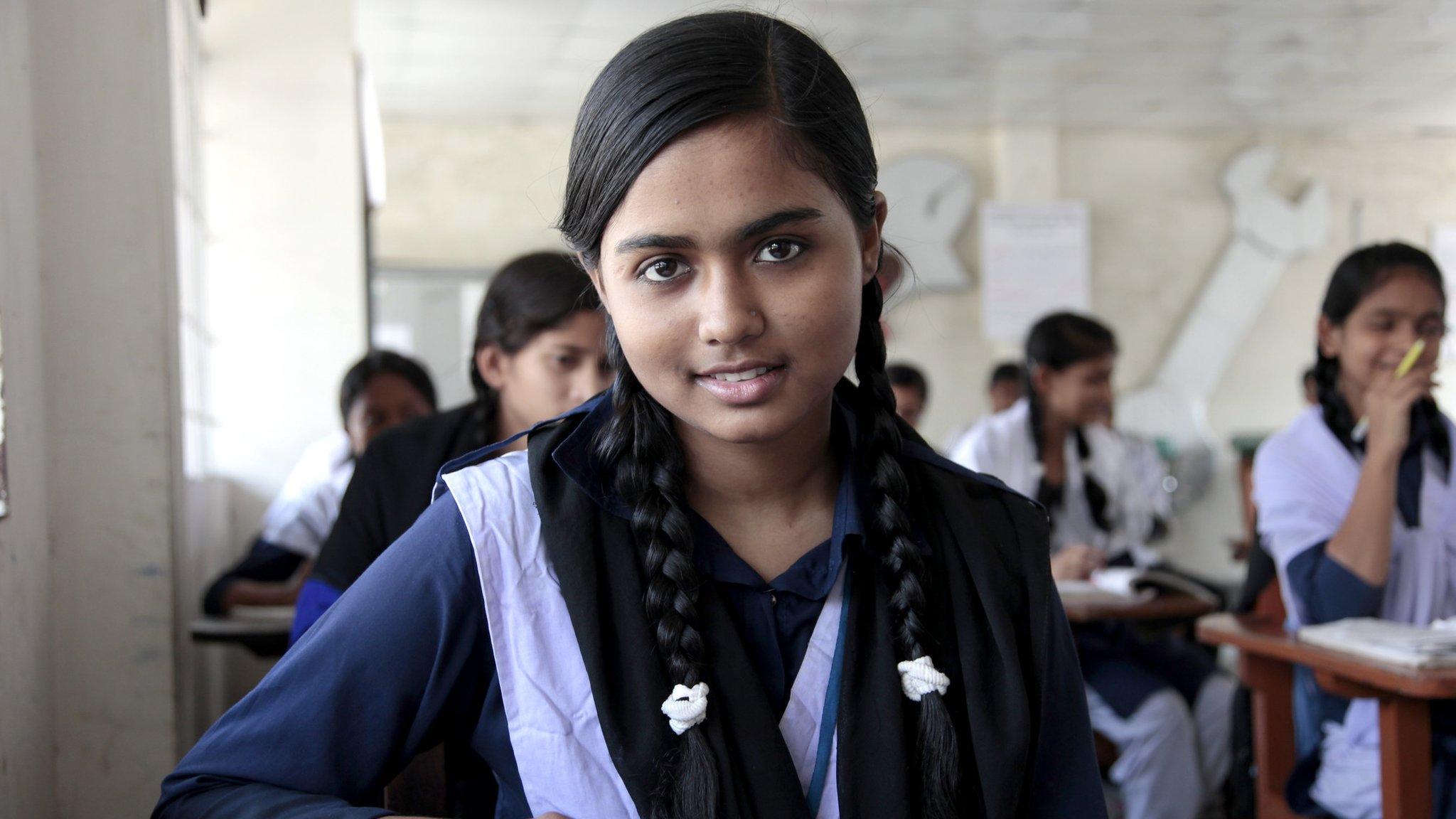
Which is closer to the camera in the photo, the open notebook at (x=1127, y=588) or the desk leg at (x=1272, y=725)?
the desk leg at (x=1272, y=725)

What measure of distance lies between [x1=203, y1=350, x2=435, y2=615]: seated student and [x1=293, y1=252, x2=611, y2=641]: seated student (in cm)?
66

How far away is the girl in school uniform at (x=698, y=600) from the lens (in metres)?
1.04

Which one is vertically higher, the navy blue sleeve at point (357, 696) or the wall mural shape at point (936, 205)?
the wall mural shape at point (936, 205)

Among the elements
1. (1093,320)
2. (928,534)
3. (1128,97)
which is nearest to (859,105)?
(928,534)

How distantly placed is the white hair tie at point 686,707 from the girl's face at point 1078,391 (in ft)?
9.79

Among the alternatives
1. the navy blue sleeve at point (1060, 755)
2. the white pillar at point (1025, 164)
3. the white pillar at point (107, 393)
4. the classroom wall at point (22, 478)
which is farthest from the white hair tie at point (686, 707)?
the white pillar at point (1025, 164)

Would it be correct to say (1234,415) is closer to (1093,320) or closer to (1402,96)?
(1402,96)

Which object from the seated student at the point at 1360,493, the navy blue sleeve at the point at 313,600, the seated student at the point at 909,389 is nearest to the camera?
the navy blue sleeve at the point at 313,600

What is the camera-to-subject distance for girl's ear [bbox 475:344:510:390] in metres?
2.43

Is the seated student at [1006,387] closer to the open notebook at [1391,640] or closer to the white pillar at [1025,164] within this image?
the white pillar at [1025,164]

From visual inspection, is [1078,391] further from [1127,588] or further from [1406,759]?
[1406,759]

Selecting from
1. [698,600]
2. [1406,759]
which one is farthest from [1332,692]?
[698,600]

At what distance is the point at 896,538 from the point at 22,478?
41.9 inches

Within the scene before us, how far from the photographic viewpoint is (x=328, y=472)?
3.40 m
